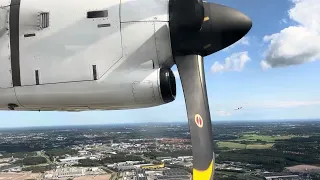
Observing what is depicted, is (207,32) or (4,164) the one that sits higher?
(207,32)

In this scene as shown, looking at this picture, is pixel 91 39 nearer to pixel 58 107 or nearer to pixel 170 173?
pixel 58 107

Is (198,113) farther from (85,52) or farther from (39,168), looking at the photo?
(39,168)

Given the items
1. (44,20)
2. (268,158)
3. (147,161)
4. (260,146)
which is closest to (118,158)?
(147,161)

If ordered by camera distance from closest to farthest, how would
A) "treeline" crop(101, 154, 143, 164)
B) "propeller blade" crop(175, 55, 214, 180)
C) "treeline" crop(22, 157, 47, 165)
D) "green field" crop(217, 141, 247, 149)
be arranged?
"propeller blade" crop(175, 55, 214, 180), "treeline" crop(101, 154, 143, 164), "treeline" crop(22, 157, 47, 165), "green field" crop(217, 141, 247, 149)

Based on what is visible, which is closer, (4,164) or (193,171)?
(193,171)

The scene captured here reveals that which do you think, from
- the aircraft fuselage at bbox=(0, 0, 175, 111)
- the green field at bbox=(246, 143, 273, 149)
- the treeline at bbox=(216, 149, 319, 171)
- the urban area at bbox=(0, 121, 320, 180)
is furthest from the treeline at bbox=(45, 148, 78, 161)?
the aircraft fuselage at bbox=(0, 0, 175, 111)

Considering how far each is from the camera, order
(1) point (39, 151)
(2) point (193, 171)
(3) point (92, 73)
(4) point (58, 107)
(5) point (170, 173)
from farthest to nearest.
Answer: (1) point (39, 151)
(5) point (170, 173)
(4) point (58, 107)
(3) point (92, 73)
(2) point (193, 171)

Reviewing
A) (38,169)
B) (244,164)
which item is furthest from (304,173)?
(38,169)

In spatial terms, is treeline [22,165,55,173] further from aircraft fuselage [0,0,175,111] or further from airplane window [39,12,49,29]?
Answer: airplane window [39,12,49,29]

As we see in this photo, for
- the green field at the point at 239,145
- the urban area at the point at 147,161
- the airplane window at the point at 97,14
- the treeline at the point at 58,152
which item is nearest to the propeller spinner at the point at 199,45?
the airplane window at the point at 97,14
